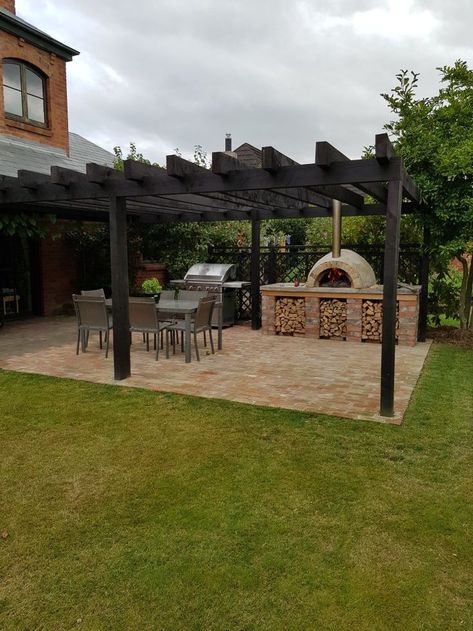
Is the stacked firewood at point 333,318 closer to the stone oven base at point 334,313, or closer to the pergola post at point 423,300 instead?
the stone oven base at point 334,313

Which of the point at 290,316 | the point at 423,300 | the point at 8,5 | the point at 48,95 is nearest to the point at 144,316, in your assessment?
the point at 290,316

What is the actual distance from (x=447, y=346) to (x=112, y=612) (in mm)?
7447

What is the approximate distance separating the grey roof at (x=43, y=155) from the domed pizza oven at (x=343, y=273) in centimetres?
548

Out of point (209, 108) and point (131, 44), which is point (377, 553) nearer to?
point (131, 44)

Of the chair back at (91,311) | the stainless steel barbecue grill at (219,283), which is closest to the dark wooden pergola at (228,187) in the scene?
the chair back at (91,311)

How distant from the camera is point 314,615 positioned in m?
2.21

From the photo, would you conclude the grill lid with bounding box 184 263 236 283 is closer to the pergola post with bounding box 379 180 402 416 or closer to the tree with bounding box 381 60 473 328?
the tree with bounding box 381 60 473 328

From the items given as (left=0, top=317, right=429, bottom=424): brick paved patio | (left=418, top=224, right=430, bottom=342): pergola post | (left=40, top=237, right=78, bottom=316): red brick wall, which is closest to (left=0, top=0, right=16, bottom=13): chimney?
(left=40, top=237, right=78, bottom=316): red brick wall

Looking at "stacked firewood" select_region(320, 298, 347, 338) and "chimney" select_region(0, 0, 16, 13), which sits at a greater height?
"chimney" select_region(0, 0, 16, 13)

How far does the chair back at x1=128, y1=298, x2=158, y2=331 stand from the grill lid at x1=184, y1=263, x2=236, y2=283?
11.1ft

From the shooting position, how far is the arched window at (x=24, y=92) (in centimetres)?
Answer: 1107

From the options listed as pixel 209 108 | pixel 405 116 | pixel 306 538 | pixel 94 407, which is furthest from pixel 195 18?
pixel 209 108

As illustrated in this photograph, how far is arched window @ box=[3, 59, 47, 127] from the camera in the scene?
11.1m

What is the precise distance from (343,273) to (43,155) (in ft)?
23.9
